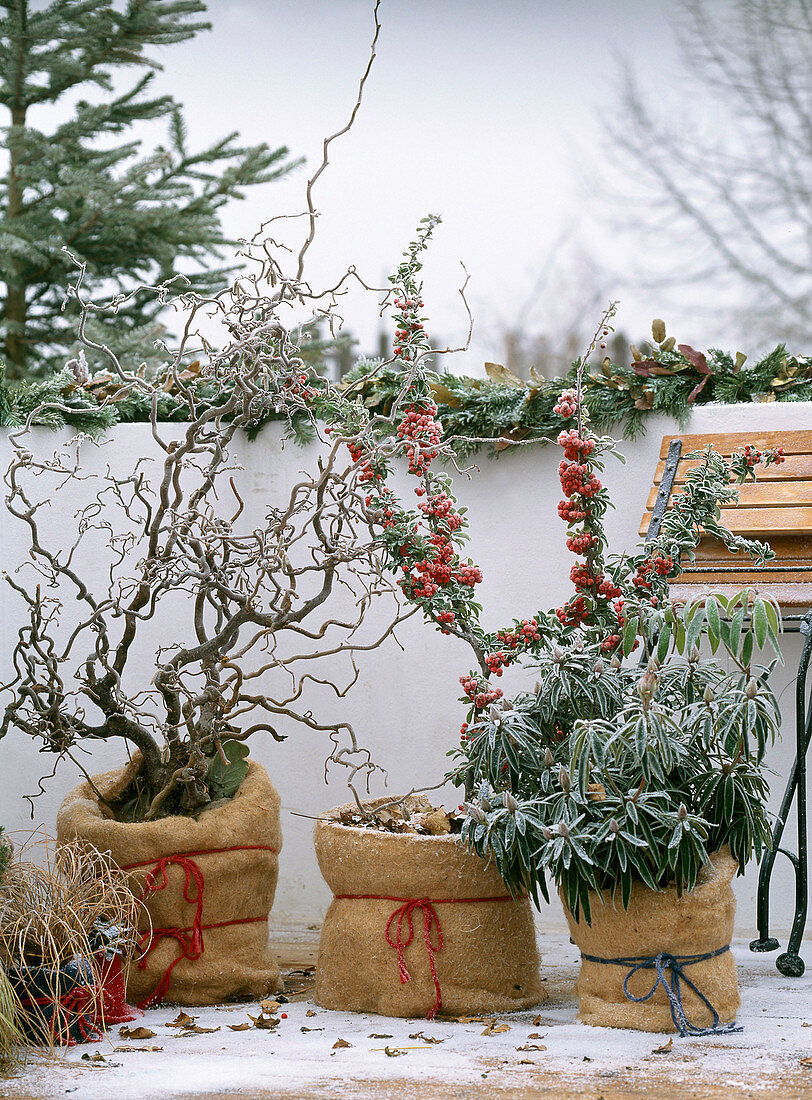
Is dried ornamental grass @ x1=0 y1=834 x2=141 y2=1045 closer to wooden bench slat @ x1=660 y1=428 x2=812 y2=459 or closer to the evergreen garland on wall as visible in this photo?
the evergreen garland on wall

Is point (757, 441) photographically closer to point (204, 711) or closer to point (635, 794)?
point (635, 794)

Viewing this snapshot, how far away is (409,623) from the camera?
3.33 m

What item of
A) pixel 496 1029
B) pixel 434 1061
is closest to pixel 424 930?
pixel 496 1029

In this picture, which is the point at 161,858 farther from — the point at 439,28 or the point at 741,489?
the point at 439,28

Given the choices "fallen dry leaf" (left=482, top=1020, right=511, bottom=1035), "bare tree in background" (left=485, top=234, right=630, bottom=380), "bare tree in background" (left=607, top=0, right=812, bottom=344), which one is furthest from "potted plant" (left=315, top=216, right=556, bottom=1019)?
"bare tree in background" (left=485, top=234, right=630, bottom=380)

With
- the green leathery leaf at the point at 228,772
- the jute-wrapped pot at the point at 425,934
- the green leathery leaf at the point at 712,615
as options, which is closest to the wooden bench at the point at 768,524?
the green leathery leaf at the point at 712,615

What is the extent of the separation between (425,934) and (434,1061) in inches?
13.5

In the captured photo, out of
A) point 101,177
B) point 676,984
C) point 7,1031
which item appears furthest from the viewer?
point 101,177

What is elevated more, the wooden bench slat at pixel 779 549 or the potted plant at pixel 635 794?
the wooden bench slat at pixel 779 549

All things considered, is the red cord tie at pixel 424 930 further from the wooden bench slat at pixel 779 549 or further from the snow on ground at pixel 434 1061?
the wooden bench slat at pixel 779 549

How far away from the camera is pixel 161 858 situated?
2.36 meters

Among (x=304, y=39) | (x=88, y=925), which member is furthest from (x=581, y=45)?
(x=88, y=925)

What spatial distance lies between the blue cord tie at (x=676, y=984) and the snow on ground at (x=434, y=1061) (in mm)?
28

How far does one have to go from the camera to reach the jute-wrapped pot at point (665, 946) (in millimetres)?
2023
